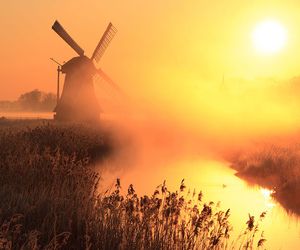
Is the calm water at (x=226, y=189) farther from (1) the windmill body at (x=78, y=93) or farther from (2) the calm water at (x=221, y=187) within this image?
(1) the windmill body at (x=78, y=93)

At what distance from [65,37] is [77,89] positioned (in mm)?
5427

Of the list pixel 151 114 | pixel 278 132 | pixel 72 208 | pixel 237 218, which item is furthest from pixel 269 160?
pixel 151 114

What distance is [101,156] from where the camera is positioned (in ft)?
85.8

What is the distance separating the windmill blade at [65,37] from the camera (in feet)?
153

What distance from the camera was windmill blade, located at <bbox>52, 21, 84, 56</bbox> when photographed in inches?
1836

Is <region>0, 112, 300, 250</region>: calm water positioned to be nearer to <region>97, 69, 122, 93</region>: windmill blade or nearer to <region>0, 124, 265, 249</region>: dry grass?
<region>0, 124, 265, 249</region>: dry grass

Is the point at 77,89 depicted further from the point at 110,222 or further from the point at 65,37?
the point at 110,222

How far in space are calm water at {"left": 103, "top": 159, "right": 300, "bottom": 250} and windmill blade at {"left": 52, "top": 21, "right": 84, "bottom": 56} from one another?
73.3 feet

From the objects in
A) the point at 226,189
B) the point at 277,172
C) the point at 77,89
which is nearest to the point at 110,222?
the point at 226,189

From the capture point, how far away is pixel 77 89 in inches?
1802

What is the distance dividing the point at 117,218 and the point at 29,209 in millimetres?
1552

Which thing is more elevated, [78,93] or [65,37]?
[65,37]

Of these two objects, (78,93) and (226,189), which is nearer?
(226,189)

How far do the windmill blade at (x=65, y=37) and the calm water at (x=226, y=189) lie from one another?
22.3m
